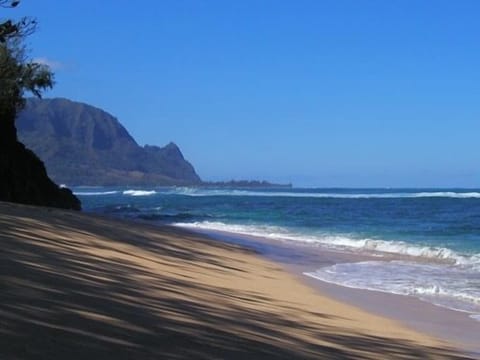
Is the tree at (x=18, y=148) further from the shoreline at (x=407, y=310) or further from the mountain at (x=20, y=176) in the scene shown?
the shoreline at (x=407, y=310)

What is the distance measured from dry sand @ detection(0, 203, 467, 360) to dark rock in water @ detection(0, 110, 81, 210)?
60.2 ft

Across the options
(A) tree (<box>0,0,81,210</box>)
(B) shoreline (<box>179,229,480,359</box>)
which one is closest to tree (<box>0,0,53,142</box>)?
(A) tree (<box>0,0,81,210</box>)

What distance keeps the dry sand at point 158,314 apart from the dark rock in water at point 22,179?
18.3m

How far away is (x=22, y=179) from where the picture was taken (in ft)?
103

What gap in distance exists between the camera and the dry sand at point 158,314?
5.27 meters

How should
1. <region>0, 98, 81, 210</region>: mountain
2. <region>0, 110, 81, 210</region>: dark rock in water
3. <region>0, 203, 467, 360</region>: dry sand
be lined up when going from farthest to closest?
1. <region>0, 110, 81, 210</region>: dark rock in water
2. <region>0, 98, 81, 210</region>: mountain
3. <region>0, 203, 467, 360</region>: dry sand

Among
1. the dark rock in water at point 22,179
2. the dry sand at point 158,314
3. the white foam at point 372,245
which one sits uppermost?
the dark rock in water at point 22,179

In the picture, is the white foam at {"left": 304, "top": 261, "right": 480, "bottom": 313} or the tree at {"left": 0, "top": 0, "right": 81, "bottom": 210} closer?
the white foam at {"left": 304, "top": 261, "right": 480, "bottom": 313}

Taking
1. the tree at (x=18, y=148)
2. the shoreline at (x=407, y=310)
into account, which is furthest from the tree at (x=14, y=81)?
the shoreline at (x=407, y=310)

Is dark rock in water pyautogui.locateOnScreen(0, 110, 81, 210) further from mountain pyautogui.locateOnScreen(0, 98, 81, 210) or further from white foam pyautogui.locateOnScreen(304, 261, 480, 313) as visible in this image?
white foam pyautogui.locateOnScreen(304, 261, 480, 313)

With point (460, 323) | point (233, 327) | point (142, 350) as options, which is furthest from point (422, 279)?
point (142, 350)

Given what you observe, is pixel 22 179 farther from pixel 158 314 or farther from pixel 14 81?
pixel 158 314

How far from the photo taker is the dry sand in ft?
17.3

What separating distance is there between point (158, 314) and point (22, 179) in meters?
26.4
